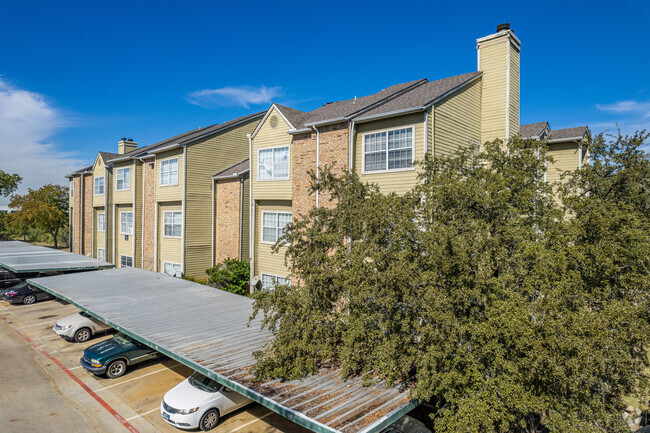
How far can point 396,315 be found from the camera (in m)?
8.43

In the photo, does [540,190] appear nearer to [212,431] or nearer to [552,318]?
[552,318]

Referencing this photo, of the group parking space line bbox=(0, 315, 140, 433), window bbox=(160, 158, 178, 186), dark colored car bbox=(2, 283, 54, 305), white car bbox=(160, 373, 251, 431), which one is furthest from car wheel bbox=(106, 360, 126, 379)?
dark colored car bbox=(2, 283, 54, 305)

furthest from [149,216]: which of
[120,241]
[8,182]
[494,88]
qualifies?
[8,182]

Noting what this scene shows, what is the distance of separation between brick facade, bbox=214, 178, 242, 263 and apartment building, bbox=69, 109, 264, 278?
7 cm

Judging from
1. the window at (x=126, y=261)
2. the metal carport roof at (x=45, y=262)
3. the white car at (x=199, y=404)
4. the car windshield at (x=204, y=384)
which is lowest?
the white car at (x=199, y=404)

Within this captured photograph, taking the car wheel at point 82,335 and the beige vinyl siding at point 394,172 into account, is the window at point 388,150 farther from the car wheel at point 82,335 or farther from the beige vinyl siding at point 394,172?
the car wheel at point 82,335

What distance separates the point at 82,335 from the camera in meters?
19.0

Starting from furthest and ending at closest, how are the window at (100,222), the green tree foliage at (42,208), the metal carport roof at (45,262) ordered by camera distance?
the green tree foliage at (42,208), the window at (100,222), the metal carport roof at (45,262)

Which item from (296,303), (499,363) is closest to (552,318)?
(499,363)

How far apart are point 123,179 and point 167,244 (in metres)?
10.1

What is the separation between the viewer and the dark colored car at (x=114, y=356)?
1444cm

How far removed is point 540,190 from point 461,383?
519cm

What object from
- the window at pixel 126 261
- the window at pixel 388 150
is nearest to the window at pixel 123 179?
the window at pixel 126 261

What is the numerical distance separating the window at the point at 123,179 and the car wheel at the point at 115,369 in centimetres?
2208
